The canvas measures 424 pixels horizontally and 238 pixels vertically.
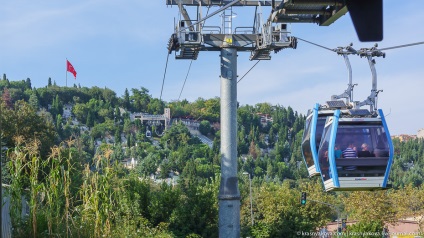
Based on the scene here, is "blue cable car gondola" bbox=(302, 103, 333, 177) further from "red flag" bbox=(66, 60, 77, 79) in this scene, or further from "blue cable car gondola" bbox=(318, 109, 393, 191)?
"red flag" bbox=(66, 60, 77, 79)

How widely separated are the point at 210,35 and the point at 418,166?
14920cm

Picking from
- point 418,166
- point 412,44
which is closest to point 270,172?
point 418,166

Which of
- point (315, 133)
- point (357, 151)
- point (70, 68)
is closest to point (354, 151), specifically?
point (357, 151)

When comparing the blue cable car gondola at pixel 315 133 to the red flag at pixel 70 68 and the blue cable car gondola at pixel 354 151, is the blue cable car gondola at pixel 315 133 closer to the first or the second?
the blue cable car gondola at pixel 354 151

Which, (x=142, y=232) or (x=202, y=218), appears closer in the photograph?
Result: (x=142, y=232)

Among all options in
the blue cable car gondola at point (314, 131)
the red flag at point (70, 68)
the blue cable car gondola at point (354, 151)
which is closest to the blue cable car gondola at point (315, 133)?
the blue cable car gondola at point (314, 131)

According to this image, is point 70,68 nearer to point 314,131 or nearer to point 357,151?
point 314,131

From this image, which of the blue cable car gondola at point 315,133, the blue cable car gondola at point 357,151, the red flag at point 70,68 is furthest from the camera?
the red flag at point 70,68

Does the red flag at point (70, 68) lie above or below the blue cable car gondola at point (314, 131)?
above

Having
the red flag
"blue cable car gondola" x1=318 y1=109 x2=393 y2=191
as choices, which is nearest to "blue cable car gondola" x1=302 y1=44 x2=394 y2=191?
"blue cable car gondola" x1=318 y1=109 x2=393 y2=191

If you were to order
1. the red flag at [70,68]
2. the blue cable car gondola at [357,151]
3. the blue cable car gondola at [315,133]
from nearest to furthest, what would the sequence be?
the blue cable car gondola at [357,151] < the blue cable car gondola at [315,133] < the red flag at [70,68]

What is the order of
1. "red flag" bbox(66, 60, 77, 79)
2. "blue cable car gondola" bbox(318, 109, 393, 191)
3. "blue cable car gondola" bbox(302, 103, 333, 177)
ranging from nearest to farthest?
"blue cable car gondola" bbox(318, 109, 393, 191) → "blue cable car gondola" bbox(302, 103, 333, 177) → "red flag" bbox(66, 60, 77, 79)

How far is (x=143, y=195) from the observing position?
22672 millimetres

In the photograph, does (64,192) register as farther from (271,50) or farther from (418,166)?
(418,166)
